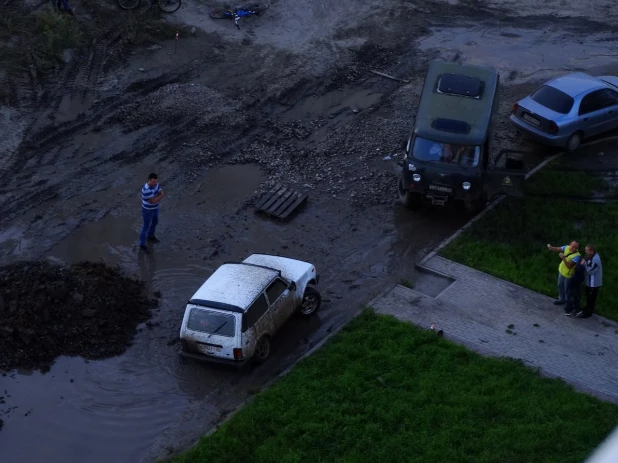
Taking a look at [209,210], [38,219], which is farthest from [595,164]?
[38,219]

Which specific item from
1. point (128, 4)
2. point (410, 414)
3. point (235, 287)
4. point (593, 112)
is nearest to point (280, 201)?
point (235, 287)

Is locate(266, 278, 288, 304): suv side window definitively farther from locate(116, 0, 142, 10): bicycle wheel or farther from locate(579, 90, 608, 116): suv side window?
locate(116, 0, 142, 10): bicycle wheel

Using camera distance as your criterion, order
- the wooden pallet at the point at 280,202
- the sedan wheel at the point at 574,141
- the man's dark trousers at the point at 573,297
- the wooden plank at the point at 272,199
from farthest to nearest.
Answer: the sedan wheel at the point at 574,141, the wooden plank at the point at 272,199, the wooden pallet at the point at 280,202, the man's dark trousers at the point at 573,297

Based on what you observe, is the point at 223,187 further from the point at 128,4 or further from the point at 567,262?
the point at 128,4

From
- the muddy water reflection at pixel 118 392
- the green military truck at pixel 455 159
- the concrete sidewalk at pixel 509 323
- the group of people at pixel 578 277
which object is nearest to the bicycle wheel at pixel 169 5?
the green military truck at pixel 455 159

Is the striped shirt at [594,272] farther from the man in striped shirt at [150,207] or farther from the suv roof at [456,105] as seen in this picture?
the man in striped shirt at [150,207]

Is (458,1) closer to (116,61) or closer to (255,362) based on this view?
(116,61)
